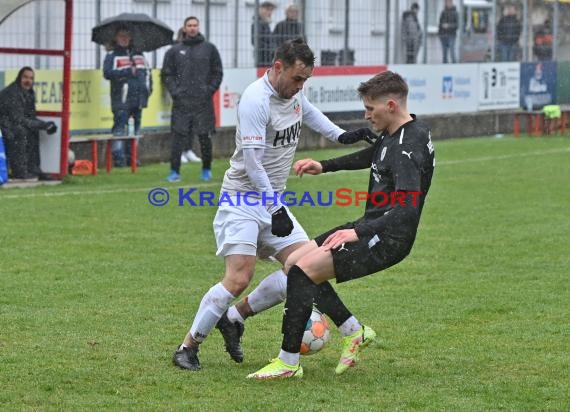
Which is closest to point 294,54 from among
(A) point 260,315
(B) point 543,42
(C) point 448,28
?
(A) point 260,315

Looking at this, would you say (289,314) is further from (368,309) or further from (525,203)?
(525,203)

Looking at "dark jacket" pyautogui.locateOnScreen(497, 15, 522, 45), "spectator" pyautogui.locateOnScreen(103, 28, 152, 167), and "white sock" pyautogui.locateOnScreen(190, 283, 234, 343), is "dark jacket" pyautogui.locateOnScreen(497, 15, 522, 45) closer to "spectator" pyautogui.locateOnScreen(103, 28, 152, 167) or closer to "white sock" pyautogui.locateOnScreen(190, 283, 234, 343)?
"spectator" pyautogui.locateOnScreen(103, 28, 152, 167)

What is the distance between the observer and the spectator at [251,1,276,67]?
76.9 feet

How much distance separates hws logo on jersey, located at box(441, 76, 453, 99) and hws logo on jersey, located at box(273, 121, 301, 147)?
67.6ft

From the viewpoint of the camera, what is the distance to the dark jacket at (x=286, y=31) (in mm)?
23875

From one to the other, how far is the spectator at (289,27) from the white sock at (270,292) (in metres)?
16.2

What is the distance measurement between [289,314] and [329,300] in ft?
1.36

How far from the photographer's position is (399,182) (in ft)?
22.9

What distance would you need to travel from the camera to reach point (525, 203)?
647 inches

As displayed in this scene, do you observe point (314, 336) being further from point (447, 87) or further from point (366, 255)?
point (447, 87)

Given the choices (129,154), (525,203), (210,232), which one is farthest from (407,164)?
(129,154)

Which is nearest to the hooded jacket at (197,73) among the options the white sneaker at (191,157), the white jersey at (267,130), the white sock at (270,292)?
the white sneaker at (191,157)

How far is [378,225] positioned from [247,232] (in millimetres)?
865

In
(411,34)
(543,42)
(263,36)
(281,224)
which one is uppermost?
(543,42)
